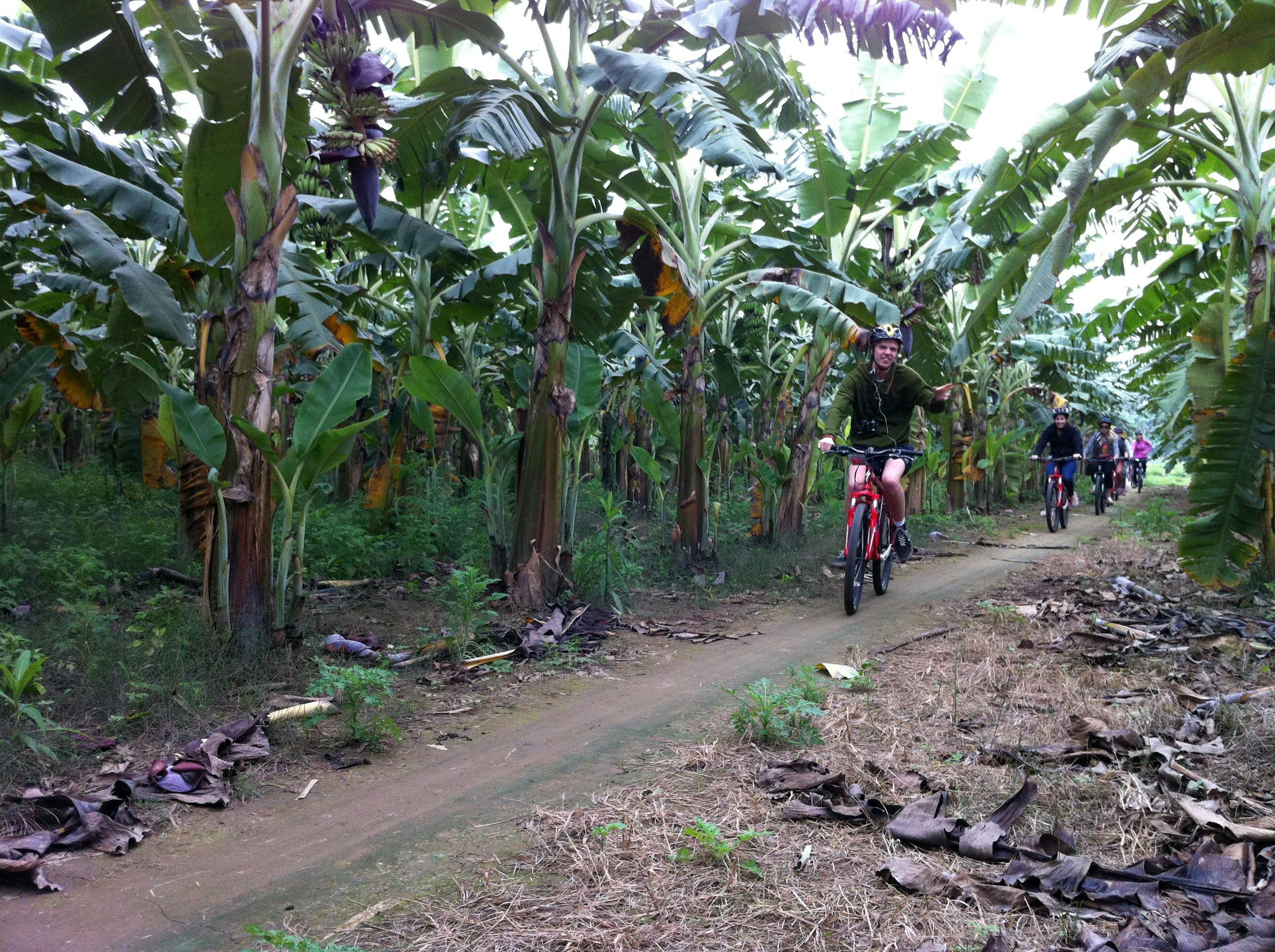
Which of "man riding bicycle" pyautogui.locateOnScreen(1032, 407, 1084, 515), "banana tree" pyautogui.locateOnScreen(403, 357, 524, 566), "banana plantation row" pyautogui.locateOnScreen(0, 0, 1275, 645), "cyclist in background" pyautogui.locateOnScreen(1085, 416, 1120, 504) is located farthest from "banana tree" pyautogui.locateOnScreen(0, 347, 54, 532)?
"cyclist in background" pyautogui.locateOnScreen(1085, 416, 1120, 504)

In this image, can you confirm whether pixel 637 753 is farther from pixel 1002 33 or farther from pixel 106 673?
pixel 1002 33

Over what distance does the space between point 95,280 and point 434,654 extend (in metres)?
5.94

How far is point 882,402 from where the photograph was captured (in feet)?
24.1

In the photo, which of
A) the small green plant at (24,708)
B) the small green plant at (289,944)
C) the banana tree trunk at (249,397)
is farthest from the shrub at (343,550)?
the small green plant at (289,944)

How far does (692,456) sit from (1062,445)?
816 cm

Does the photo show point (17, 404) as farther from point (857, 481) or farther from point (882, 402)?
point (882, 402)

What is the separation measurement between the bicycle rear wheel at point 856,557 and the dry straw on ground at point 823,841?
2.25 m

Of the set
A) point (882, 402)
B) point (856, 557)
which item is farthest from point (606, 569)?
point (882, 402)

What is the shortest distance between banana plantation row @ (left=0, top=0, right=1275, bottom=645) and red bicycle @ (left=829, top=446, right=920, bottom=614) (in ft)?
4.32

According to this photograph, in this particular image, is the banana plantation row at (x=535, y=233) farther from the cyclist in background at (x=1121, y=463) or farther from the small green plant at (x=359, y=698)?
the cyclist in background at (x=1121, y=463)

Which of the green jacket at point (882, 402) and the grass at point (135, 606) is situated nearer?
the grass at point (135, 606)

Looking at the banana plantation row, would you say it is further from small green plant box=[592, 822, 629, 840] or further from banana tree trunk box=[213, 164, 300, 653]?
small green plant box=[592, 822, 629, 840]

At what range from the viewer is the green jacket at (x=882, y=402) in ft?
23.8

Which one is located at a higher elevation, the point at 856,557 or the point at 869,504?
the point at 869,504
